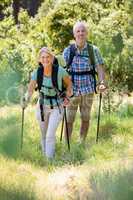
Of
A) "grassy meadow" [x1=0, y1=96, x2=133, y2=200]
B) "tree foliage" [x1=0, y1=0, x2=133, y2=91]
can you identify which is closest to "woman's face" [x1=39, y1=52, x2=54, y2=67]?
"grassy meadow" [x1=0, y1=96, x2=133, y2=200]

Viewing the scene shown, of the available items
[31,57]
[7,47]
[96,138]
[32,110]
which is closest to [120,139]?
[96,138]

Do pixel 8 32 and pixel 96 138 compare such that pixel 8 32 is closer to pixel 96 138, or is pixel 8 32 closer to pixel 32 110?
pixel 32 110

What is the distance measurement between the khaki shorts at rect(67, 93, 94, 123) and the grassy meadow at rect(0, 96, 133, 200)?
377mm

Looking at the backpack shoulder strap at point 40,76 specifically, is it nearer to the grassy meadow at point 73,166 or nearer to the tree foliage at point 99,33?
the grassy meadow at point 73,166

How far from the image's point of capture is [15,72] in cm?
2233

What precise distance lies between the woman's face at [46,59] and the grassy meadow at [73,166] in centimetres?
119

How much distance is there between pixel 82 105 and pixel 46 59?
1.17m

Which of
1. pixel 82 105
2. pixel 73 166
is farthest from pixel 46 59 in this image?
pixel 73 166

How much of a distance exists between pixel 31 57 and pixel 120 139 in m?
10.9

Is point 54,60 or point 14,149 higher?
point 54,60

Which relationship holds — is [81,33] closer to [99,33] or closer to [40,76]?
[40,76]

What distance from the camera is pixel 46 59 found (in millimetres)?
8398

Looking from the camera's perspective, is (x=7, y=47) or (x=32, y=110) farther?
(x=7, y=47)

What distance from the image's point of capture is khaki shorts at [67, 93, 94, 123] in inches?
361
